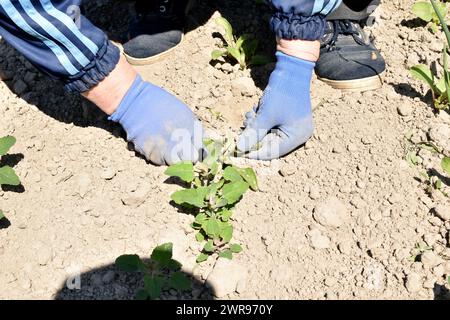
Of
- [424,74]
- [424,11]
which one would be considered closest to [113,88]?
[424,74]

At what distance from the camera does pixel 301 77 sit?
1.89m

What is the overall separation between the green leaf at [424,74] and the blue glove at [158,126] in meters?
0.69

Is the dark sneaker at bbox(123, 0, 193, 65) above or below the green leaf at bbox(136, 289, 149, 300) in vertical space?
above

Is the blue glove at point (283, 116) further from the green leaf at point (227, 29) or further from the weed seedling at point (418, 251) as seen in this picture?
the weed seedling at point (418, 251)

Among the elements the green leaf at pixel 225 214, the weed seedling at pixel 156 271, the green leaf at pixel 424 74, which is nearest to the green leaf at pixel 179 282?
the weed seedling at pixel 156 271

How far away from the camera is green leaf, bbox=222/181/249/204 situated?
1733 millimetres

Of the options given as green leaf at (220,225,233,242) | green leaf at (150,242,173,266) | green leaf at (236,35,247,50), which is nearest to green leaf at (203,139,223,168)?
green leaf at (220,225,233,242)

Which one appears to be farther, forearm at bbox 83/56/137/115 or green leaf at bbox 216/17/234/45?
green leaf at bbox 216/17/234/45

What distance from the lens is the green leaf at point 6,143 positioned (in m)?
1.83

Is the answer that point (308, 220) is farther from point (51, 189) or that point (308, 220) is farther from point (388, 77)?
point (51, 189)

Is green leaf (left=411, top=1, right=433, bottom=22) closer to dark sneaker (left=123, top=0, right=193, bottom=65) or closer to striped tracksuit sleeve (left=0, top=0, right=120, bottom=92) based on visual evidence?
dark sneaker (left=123, top=0, right=193, bottom=65)

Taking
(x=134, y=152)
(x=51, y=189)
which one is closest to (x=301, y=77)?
(x=134, y=152)

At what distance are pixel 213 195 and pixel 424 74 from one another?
0.78 metres

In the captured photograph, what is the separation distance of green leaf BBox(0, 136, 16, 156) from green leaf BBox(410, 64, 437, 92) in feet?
4.03
